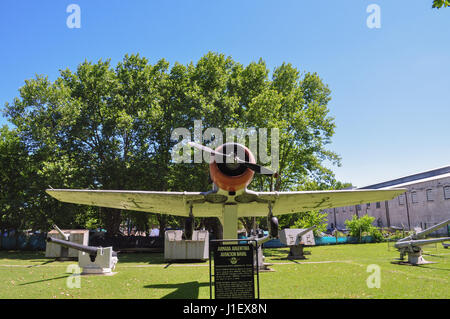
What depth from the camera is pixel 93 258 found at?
13680 mm

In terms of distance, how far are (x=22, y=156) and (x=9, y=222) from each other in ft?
31.8

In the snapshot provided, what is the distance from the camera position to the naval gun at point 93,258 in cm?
1344

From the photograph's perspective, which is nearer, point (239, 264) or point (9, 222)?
point (239, 264)

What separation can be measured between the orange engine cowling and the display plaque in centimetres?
194

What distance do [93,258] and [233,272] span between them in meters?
9.79

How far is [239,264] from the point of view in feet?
22.6

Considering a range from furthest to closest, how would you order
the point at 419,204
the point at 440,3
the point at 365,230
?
the point at 419,204 < the point at 365,230 < the point at 440,3

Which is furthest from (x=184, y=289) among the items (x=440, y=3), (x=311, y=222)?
(x=311, y=222)

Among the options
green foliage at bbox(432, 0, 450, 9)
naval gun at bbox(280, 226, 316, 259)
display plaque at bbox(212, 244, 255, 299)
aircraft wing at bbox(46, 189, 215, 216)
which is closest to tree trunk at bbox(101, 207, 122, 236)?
naval gun at bbox(280, 226, 316, 259)

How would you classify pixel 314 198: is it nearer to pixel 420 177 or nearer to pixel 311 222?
pixel 311 222

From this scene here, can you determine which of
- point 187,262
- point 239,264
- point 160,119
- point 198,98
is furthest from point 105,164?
point 239,264

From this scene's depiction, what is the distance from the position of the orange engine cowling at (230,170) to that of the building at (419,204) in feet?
136
